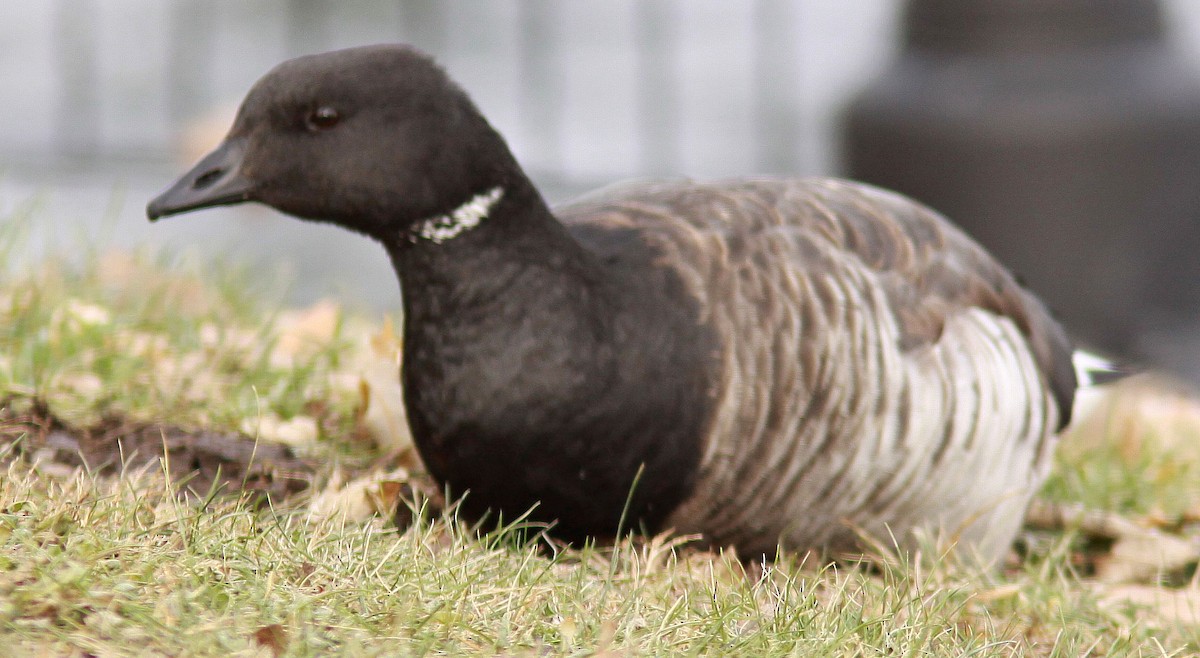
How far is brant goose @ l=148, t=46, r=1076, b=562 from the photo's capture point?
11.3ft

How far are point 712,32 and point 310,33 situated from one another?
324 centimetres

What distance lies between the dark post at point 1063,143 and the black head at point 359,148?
16.2 feet

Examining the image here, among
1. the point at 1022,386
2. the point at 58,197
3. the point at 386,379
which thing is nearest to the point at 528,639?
the point at 386,379

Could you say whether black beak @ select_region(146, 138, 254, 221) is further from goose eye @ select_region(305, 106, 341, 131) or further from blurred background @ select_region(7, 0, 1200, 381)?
blurred background @ select_region(7, 0, 1200, 381)

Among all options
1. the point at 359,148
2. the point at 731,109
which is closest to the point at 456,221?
the point at 359,148

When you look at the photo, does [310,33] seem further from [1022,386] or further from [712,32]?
[1022,386]

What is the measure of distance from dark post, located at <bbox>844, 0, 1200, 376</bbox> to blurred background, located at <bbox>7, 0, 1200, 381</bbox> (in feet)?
0.04

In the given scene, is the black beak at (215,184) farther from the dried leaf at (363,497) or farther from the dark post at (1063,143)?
the dark post at (1063,143)

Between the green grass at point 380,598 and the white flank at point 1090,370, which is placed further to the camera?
the white flank at point 1090,370

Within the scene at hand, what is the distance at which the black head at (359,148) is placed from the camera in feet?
11.3

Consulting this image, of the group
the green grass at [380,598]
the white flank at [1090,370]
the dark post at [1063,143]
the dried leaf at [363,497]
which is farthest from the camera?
the dark post at [1063,143]

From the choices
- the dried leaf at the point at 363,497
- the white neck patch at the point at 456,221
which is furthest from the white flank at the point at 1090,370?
the dried leaf at the point at 363,497

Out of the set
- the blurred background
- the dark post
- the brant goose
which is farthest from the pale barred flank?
the dark post

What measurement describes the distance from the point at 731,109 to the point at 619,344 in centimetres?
811
